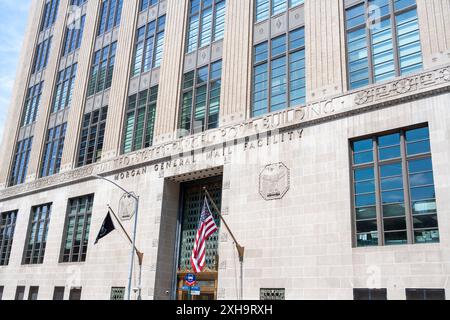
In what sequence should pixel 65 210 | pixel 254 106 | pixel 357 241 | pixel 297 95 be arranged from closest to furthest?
pixel 357 241 → pixel 297 95 → pixel 254 106 → pixel 65 210

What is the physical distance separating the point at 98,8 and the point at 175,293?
23.6 meters

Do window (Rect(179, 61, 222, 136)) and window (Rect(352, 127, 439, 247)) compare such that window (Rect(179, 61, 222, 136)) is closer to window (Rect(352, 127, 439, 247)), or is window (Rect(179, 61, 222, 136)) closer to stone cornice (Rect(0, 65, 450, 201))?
stone cornice (Rect(0, 65, 450, 201))

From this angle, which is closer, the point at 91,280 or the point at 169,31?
the point at 91,280

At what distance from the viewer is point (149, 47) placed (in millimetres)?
30219

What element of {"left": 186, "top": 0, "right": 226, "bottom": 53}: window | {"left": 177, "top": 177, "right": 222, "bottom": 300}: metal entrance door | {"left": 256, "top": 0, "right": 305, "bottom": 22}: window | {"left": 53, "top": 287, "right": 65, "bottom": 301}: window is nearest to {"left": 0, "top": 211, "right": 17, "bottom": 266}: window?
{"left": 53, "top": 287, "right": 65, "bottom": 301}: window

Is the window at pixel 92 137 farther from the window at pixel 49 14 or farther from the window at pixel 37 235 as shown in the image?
the window at pixel 49 14

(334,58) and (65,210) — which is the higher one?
(334,58)

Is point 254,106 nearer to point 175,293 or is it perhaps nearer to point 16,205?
point 175,293

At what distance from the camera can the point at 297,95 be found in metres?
21.1

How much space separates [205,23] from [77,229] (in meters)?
15.2

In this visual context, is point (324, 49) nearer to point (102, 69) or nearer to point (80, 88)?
point (102, 69)

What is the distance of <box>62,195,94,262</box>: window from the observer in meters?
28.3

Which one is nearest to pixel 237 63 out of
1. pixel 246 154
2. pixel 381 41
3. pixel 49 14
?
pixel 246 154

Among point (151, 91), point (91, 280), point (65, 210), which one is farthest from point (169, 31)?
point (91, 280)
